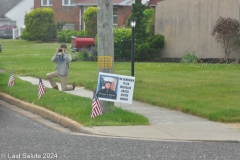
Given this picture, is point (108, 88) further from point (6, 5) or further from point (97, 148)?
point (6, 5)

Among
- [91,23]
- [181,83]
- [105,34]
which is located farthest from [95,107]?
[91,23]

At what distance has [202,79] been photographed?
22.8 metres

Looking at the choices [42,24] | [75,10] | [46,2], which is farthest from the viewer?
[46,2]

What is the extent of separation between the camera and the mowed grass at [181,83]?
16.2 meters

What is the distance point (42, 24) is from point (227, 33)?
28.3 m

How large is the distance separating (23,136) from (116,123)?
2.49 m

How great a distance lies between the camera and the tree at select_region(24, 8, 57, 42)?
2199 inches

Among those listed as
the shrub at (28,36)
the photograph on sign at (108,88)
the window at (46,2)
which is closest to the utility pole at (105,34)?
the photograph on sign at (108,88)

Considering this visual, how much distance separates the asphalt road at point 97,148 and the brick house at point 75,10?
40304 mm

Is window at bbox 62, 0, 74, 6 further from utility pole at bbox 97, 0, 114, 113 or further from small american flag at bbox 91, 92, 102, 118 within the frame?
small american flag at bbox 91, 92, 102, 118

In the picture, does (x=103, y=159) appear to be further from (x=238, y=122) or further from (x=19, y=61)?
(x=19, y=61)

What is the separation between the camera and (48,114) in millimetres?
16219

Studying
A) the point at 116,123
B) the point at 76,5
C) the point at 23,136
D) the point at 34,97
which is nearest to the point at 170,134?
the point at 116,123

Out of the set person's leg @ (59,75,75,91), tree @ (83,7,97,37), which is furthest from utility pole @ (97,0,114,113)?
tree @ (83,7,97,37)
